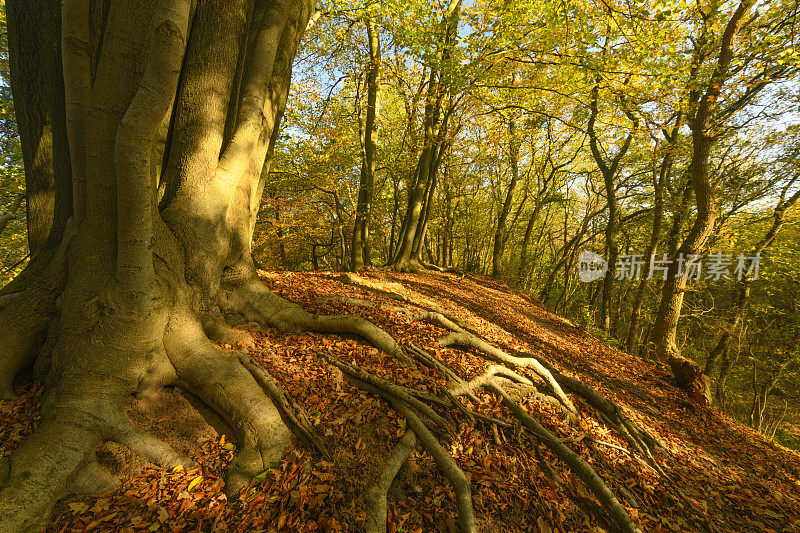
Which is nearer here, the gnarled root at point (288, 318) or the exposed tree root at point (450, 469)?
the exposed tree root at point (450, 469)

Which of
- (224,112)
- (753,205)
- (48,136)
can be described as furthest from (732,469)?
(753,205)

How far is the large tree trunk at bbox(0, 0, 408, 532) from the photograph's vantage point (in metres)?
2.09

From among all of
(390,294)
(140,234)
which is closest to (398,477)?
(140,234)

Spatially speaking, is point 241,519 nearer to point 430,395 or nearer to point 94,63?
point 430,395

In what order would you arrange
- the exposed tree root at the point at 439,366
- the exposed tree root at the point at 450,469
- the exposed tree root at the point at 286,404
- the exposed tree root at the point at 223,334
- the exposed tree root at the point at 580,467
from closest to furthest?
the exposed tree root at the point at 450,469 < the exposed tree root at the point at 286,404 < the exposed tree root at the point at 580,467 < the exposed tree root at the point at 223,334 < the exposed tree root at the point at 439,366

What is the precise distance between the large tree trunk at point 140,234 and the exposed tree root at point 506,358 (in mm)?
1159

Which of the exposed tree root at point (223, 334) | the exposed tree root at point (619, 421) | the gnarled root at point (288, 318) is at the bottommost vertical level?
the exposed tree root at point (619, 421)

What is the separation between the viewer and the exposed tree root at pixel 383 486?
209 centimetres

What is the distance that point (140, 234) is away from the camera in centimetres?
239

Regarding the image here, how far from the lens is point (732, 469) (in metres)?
4.39

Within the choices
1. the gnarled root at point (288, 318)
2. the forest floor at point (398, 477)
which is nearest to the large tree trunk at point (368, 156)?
the forest floor at point (398, 477)

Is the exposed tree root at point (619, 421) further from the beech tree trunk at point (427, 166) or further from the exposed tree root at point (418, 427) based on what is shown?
the beech tree trunk at point (427, 166)

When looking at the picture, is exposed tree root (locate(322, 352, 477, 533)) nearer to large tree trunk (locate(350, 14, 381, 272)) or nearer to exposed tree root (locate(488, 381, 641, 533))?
exposed tree root (locate(488, 381, 641, 533))

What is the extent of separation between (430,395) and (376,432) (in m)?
0.66
